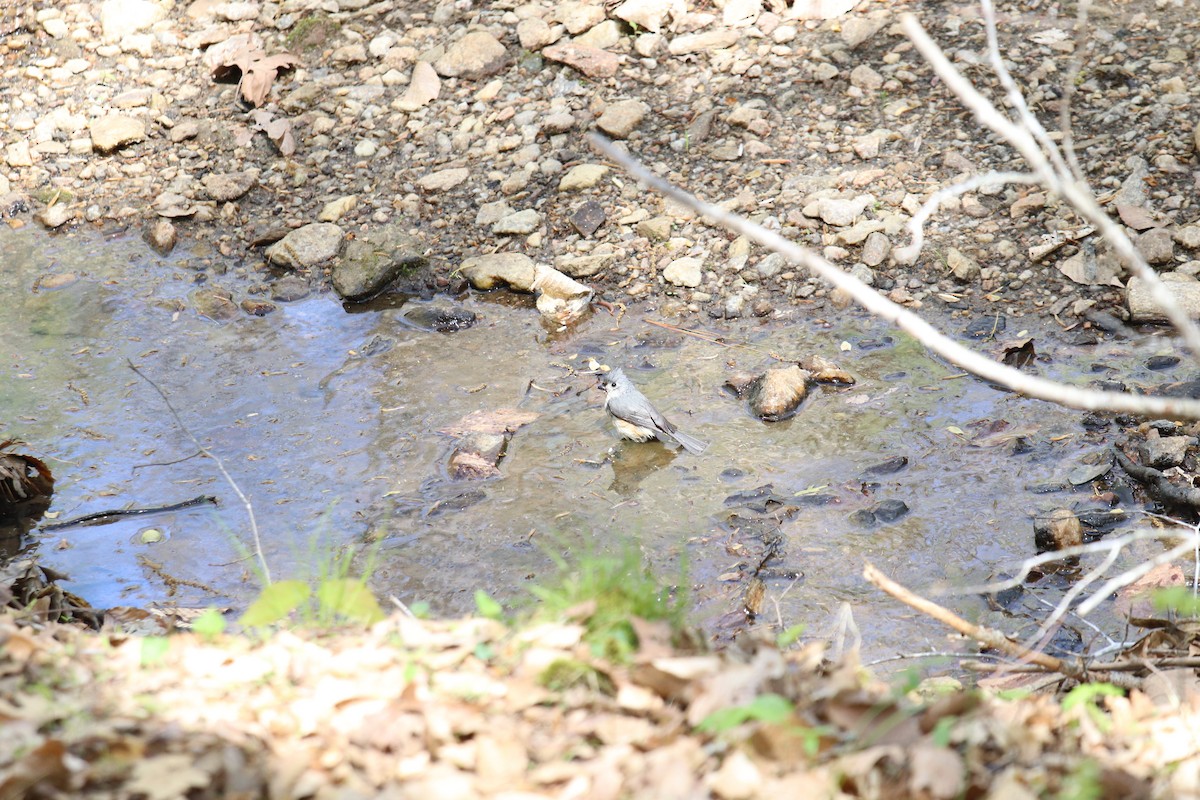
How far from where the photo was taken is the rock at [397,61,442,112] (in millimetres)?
7117

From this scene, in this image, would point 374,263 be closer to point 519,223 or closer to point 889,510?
point 519,223

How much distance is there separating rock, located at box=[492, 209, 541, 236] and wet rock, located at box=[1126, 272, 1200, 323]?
335 cm

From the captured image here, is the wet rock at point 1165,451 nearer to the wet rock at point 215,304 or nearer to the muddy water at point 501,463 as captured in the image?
the muddy water at point 501,463

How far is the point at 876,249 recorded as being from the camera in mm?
5766

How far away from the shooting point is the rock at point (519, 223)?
6340mm

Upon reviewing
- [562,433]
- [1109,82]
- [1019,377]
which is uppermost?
[1019,377]

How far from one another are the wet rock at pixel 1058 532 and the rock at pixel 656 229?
9.59 ft

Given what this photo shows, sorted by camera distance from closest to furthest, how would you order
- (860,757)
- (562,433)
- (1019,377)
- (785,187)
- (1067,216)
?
(860,757) → (1019,377) → (562,433) → (1067,216) → (785,187)

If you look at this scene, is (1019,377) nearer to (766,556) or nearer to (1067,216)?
(766,556)

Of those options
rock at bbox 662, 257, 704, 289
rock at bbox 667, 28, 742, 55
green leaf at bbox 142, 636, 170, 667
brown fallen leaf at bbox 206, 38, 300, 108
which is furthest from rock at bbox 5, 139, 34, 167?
green leaf at bbox 142, 636, 170, 667

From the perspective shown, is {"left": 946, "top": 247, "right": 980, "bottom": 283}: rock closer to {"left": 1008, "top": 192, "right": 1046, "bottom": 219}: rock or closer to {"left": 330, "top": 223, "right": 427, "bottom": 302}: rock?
{"left": 1008, "top": 192, "right": 1046, "bottom": 219}: rock

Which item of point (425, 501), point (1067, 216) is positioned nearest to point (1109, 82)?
point (1067, 216)

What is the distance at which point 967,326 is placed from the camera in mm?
5367

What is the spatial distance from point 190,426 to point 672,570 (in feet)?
8.84
